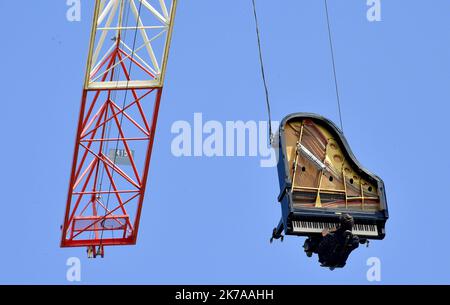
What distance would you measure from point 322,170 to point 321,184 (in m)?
0.79

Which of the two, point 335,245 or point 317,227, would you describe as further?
point 317,227

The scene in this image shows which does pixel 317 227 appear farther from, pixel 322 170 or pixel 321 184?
pixel 322 170

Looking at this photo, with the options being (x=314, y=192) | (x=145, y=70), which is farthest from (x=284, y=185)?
(x=145, y=70)

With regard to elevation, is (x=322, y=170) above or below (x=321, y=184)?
above

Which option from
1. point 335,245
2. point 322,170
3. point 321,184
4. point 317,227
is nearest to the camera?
point 335,245

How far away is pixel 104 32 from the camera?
5037 inches

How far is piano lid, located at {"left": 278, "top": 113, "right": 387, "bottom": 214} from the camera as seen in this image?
11500 cm

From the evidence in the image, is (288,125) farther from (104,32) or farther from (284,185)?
(104,32)

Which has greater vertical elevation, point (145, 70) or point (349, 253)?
point (145, 70)

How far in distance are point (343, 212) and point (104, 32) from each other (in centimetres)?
2046

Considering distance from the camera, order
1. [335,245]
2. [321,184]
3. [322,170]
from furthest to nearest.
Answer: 1. [322,170]
2. [321,184]
3. [335,245]

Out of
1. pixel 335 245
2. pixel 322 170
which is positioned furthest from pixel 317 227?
pixel 322 170

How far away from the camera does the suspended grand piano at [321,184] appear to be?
114 m

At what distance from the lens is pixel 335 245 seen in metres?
113
